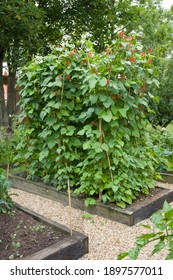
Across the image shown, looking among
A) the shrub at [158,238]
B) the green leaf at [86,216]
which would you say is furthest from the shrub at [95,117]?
the shrub at [158,238]

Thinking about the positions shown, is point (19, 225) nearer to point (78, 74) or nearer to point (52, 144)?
point (52, 144)

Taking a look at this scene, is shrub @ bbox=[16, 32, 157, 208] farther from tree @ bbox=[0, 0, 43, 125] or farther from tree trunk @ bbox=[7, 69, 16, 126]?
tree trunk @ bbox=[7, 69, 16, 126]

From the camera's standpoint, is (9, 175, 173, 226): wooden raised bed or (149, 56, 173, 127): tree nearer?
(9, 175, 173, 226): wooden raised bed

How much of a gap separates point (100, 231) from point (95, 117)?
1.21 m

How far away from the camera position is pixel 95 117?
3139 millimetres

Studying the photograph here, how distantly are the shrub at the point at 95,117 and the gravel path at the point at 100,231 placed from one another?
236 mm

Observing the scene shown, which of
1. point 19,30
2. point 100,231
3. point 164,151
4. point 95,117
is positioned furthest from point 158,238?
point 19,30

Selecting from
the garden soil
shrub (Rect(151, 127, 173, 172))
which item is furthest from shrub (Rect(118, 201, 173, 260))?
shrub (Rect(151, 127, 173, 172))

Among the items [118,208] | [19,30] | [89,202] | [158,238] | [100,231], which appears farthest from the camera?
[19,30]

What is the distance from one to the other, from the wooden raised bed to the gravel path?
5cm

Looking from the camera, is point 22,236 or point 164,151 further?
point 164,151

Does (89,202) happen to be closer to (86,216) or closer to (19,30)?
(86,216)

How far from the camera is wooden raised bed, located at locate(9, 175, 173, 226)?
2.86m

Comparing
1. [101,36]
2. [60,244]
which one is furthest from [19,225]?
[101,36]
